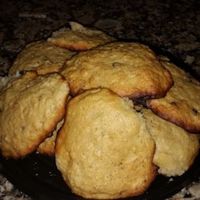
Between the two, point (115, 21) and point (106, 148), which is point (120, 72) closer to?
point (106, 148)

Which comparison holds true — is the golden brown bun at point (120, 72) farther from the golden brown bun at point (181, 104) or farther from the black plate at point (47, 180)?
the black plate at point (47, 180)

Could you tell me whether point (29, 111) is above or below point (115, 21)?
above

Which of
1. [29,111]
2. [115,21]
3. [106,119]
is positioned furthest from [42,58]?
[115,21]

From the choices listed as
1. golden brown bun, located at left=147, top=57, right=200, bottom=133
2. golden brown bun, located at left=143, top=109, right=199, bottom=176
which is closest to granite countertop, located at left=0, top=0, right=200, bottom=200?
golden brown bun, located at left=147, top=57, right=200, bottom=133

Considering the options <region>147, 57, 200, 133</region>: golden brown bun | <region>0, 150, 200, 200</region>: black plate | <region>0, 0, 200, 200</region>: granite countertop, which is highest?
<region>147, 57, 200, 133</region>: golden brown bun

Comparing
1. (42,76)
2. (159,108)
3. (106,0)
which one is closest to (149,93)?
(159,108)

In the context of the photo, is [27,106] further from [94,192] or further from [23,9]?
[23,9]

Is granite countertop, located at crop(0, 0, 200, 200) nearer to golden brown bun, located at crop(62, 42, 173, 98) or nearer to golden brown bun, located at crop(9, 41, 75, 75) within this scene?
golden brown bun, located at crop(9, 41, 75, 75)
